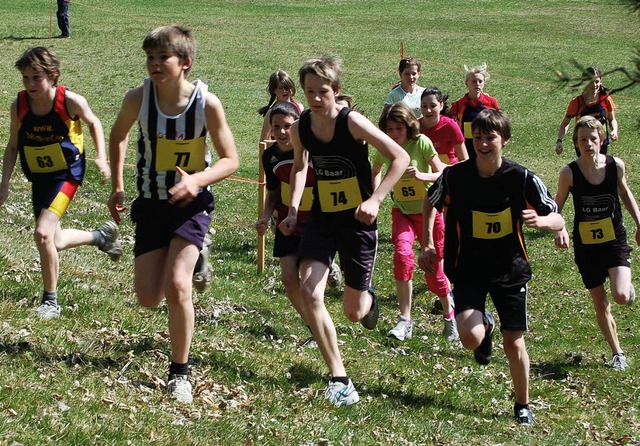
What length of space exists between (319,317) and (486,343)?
1228 millimetres

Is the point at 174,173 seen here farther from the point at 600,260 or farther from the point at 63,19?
the point at 63,19

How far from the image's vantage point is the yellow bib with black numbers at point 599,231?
8648 millimetres

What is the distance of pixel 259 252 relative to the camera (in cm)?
1050

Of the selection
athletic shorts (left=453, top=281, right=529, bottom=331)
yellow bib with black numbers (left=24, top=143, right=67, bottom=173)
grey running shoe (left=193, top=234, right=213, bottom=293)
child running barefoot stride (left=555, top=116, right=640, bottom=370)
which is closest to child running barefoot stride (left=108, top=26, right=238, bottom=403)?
grey running shoe (left=193, top=234, right=213, bottom=293)

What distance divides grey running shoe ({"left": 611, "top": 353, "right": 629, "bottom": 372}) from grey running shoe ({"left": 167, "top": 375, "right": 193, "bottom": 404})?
4.40 metres

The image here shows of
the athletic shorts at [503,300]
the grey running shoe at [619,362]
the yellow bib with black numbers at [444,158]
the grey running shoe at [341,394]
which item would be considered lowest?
the grey running shoe at [619,362]

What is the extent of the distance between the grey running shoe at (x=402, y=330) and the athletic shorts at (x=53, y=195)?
119 inches

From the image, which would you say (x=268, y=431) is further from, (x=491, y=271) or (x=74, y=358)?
(x=491, y=271)

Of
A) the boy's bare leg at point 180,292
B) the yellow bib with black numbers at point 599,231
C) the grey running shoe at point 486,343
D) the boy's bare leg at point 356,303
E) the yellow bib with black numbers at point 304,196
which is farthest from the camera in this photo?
the yellow bib with black numbers at point 599,231

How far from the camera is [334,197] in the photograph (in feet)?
21.8

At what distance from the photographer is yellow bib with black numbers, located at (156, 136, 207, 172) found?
19.3 feet

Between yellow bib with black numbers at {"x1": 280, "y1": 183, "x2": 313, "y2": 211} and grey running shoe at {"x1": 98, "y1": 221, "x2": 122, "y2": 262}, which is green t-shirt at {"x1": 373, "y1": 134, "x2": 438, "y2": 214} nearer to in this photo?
yellow bib with black numbers at {"x1": 280, "y1": 183, "x2": 313, "y2": 211}

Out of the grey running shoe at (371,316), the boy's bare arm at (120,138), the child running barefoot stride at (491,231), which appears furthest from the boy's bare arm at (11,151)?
the child running barefoot stride at (491,231)

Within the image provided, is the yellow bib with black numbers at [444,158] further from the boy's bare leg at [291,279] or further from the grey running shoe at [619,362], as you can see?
the boy's bare leg at [291,279]
